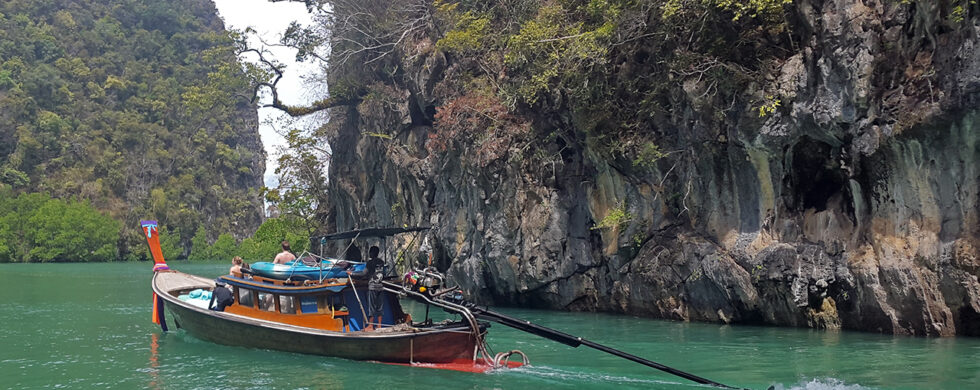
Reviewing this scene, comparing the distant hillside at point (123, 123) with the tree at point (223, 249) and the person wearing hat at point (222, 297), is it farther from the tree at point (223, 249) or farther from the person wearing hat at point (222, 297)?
the person wearing hat at point (222, 297)

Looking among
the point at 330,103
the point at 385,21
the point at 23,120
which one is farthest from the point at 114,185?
A: the point at 385,21

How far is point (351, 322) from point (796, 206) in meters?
9.48

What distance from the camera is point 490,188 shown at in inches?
892

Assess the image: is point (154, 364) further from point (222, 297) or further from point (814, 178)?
point (814, 178)

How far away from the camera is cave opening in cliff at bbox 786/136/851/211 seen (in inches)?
617

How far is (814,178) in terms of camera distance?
16.2 metres

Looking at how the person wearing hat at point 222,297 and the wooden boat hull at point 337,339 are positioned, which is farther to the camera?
the person wearing hat at point 222,297

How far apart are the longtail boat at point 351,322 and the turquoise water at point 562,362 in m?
0.27

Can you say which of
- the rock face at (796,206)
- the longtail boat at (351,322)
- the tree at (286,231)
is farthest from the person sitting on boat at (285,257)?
the tree at (286,231)

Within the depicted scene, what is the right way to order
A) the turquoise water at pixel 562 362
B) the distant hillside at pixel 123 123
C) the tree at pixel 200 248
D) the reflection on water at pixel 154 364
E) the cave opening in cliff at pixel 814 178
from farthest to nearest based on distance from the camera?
the tree at pixel 200 248
the distant hillside at pixel 123 123
the cave opening in cliff at pixel 814 178
the reflection on water at pixel 154 364
the turquoise water at pixel 562 362

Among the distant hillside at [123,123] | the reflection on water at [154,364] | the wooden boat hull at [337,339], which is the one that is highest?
the distant hillside at [123,123]

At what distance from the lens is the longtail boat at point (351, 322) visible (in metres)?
12.8

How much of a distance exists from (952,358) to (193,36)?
9547 centimetres

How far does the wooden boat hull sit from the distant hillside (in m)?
46.1
